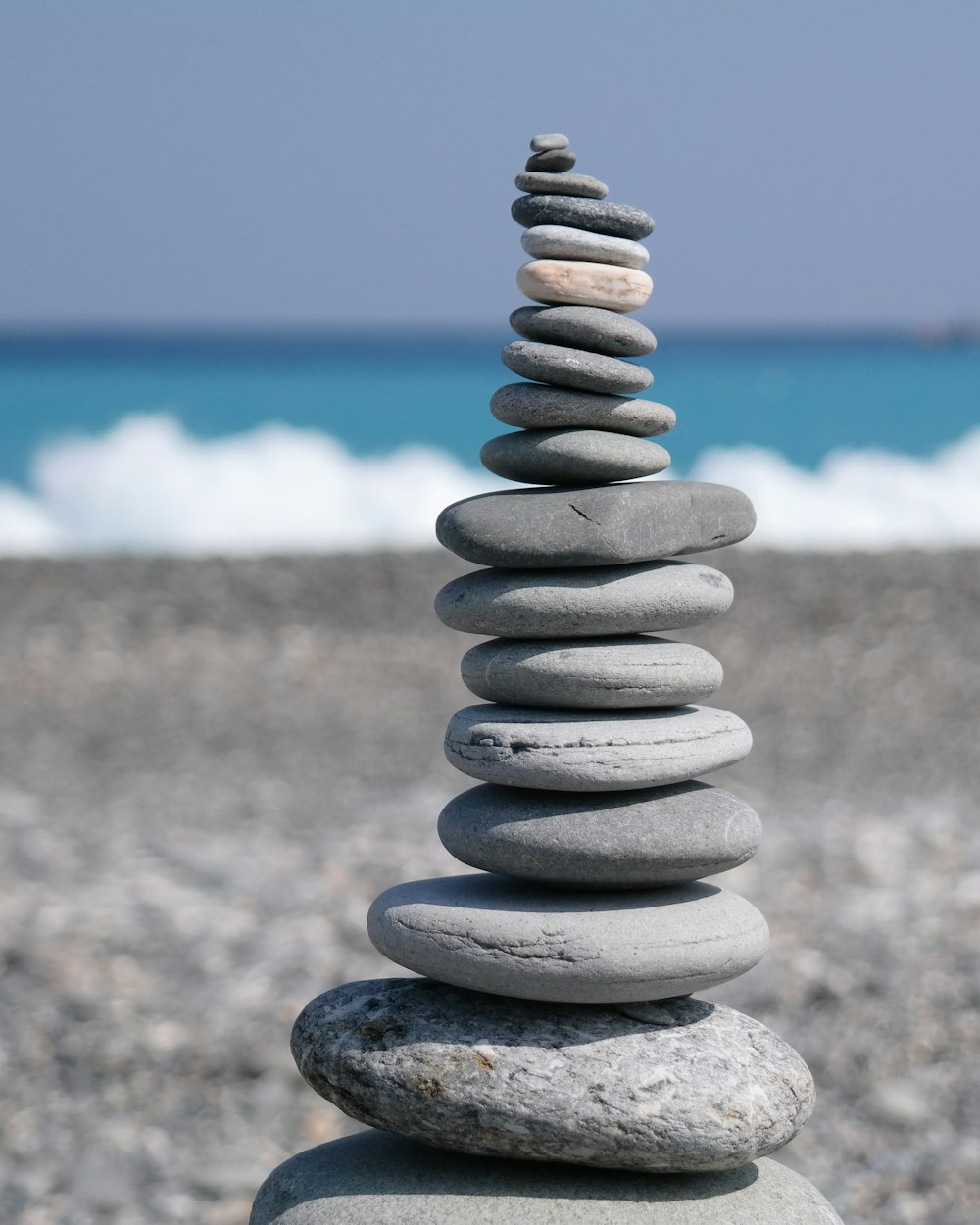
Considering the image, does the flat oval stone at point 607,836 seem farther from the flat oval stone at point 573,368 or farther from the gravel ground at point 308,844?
the gravel ground at point 308,844

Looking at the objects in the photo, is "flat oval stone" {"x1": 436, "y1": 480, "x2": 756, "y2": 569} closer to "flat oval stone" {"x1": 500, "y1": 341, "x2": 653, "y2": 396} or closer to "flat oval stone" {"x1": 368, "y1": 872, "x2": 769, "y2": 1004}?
"flat oval stone" {"x1": 500, "y1": 341, "x2": 653, "y2": 396}

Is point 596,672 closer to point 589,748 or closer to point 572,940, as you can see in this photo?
point 589,748

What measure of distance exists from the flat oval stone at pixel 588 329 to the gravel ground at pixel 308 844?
10.3 feet

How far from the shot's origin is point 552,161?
3.14 m

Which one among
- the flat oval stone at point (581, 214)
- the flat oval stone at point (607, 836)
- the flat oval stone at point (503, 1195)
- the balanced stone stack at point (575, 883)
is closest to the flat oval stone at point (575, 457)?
the balanced stone stack at point (575, 883)

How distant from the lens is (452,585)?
329cm

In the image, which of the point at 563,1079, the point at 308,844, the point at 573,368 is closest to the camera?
the point at 563,1079

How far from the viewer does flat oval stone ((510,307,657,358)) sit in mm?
3133

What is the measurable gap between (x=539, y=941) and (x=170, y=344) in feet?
195

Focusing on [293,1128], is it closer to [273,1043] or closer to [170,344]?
[273,1043]

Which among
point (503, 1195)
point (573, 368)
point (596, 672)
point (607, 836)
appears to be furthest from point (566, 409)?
point (503, 1195)

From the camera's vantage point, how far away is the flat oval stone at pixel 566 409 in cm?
316

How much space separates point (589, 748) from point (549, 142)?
50.9 inches

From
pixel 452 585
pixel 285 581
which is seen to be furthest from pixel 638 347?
pixel 285 581
